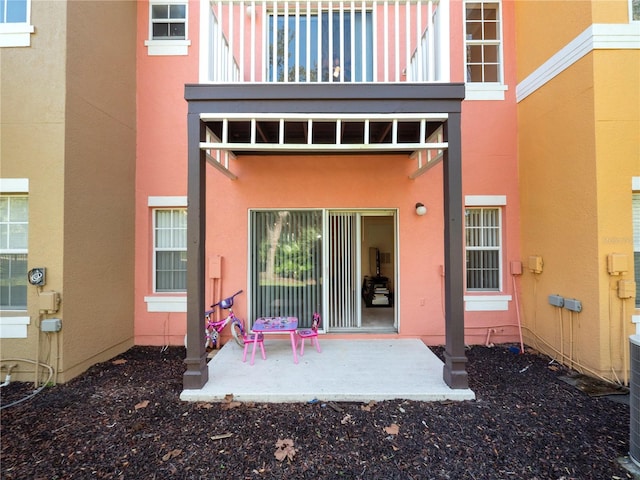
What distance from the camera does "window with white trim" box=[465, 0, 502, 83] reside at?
20.2 feet

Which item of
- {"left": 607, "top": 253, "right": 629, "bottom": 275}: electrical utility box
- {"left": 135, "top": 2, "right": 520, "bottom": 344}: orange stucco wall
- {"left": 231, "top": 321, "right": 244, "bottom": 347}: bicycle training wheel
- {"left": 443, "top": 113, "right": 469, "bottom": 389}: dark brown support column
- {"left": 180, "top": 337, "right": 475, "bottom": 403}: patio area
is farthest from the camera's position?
{"left": 135, "top": 2, "right": 520, "bottom": 344}: orange stucco wall

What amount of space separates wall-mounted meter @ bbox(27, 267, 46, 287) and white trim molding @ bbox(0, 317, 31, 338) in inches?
21.8

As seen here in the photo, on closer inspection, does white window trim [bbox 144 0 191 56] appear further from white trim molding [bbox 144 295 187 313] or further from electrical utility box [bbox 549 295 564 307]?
electrical utility box [bbox 549 295 564 307]

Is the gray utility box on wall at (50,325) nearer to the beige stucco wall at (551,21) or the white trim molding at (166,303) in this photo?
the white trim molding at (166,303)

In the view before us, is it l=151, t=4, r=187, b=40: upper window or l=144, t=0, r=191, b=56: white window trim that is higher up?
l=151, t=4, r=187, b=40: upper window

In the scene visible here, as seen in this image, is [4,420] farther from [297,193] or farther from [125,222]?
[297,193]

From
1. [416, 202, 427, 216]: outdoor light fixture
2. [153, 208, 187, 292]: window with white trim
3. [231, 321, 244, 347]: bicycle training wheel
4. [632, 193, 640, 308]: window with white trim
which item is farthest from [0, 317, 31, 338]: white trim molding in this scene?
[632, 193, 640, 308]: window with white trim

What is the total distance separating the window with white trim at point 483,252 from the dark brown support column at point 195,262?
4861 millimetres

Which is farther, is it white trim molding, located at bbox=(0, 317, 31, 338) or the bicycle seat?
the bicycle seat

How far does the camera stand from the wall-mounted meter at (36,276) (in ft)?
14.1

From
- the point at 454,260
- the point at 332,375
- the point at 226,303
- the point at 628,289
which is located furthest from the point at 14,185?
the point at 628,289

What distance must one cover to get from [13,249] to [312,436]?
5.00 metres

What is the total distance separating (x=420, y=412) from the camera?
351 centimetres

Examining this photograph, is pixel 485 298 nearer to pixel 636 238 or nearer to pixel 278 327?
pixel 636 238
